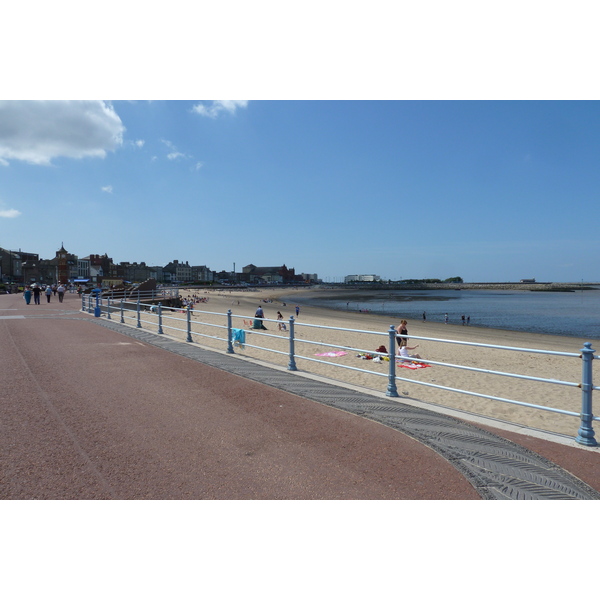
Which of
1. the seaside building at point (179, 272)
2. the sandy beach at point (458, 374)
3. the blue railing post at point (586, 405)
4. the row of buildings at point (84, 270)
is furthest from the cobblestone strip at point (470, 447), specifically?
the seaside building at point (179, 272)

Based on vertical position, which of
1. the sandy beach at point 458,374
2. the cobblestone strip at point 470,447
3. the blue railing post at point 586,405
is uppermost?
the blue railing post at point 586,405

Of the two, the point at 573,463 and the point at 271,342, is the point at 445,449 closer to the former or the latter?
the point at 573,463

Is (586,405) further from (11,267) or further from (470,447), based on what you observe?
(11,267)

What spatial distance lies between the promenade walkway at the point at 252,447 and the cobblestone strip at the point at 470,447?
0.6 inches

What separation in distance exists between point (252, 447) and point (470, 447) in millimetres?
2279

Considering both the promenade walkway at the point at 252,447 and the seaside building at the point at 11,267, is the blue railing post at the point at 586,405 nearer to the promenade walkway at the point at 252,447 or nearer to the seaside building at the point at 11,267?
the promenade walkway at the point at 252,447

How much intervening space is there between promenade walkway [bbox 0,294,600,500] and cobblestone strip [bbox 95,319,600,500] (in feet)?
0.05

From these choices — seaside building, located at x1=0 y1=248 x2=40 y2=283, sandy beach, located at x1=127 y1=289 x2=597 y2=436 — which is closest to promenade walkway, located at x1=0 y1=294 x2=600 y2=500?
sandy beach, located at x1=127 y1=289 x2=597 y2=436

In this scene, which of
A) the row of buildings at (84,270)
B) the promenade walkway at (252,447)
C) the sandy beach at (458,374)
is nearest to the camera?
the promenade walkway at (252,447)

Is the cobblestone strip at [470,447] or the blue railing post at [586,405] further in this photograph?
the blue railing post at [586,405]

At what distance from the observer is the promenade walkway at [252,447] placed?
3.49 meters

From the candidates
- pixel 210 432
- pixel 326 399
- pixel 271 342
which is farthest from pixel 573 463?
pixel 271 342

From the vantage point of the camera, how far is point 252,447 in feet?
14.2

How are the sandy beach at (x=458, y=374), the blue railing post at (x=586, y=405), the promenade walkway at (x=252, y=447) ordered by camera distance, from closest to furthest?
the promenade walkway at (x=252, y=447), the blue railing post at (x=586, y=405), the sandy beach at (x=458, y=374)
